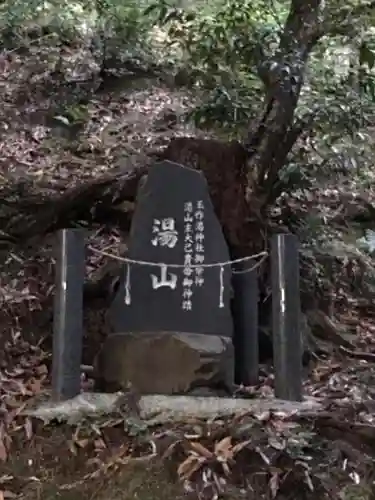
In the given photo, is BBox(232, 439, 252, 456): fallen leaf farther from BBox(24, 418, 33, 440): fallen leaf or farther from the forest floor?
BBox(24, 418, 33, 440): fallen leaf

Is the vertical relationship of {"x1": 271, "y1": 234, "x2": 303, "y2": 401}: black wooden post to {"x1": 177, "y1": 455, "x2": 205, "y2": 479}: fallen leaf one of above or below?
above

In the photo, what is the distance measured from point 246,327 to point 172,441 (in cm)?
129

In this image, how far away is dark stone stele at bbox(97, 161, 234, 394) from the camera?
12.9ft

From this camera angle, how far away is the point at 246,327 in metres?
4.38

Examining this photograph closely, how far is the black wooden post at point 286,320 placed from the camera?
Result: 3.88m

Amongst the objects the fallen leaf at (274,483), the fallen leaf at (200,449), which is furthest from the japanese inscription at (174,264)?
the fallen leaf at (274,483)

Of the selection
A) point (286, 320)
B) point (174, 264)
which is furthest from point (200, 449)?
point (174, 264)

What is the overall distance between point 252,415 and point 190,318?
2.80ft

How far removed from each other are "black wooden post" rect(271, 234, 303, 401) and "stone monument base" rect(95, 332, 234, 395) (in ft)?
1.02

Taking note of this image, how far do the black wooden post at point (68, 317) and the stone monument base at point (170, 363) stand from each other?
0.25 metres

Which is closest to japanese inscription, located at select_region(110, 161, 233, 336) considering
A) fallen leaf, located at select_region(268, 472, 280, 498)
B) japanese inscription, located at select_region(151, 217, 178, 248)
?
japanese inscription, located at select_region(151, 217, 178, 248)

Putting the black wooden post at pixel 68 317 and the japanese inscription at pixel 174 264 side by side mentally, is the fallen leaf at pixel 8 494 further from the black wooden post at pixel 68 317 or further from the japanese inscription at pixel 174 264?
the japanese inscription at pixel 174 264

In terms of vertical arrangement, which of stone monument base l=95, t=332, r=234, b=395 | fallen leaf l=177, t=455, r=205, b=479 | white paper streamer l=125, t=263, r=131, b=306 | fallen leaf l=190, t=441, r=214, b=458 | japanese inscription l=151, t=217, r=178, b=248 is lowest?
fallen leaf l=177, t=455, r=205, b=479

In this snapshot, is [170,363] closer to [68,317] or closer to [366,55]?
[68,317]
